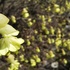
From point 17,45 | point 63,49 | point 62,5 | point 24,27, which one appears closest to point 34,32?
point 24,27

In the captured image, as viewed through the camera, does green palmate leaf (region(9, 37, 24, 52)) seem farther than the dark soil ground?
No

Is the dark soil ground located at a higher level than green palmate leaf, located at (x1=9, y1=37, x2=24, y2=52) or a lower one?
lower

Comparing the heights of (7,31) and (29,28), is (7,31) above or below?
above

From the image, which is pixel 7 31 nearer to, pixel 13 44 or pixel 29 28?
pixel 13 44

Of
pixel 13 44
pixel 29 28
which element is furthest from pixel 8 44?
pixel 29 28

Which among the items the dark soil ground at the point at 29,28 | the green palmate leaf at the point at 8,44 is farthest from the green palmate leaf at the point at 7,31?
the dark soil ground at the point at 29,28

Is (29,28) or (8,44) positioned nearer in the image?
(8,44)

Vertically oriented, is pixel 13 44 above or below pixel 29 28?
above

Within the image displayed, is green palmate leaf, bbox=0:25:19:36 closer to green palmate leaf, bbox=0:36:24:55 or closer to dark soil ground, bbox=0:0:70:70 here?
green palmate leaf, bbox=0:36:24:55

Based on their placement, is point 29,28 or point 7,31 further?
point 29,28

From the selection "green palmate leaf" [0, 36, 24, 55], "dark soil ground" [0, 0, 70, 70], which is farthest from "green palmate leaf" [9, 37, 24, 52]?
"dark soil ground" [0, 0, 70, 70]

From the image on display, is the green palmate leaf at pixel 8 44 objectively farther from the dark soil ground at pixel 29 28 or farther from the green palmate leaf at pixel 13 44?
the dark soil ground at pixel 29 28
